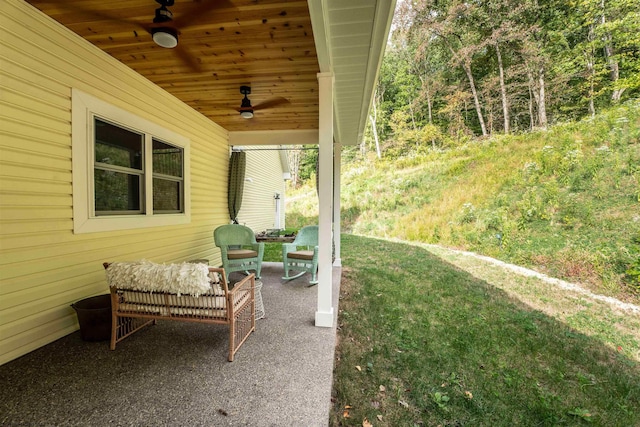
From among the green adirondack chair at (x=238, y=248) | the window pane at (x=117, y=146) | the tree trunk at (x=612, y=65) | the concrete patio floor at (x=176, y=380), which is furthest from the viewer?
the tree trunk at (x=612, y=65)

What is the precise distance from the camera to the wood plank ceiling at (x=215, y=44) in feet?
6.89

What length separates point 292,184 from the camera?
19391 millimetres

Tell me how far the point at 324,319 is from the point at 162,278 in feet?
5.01

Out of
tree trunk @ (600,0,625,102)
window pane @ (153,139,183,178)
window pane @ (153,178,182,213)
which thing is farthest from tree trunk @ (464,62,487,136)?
window pane @ (153,178,182,213)

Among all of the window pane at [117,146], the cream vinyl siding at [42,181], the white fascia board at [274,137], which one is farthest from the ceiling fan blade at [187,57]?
the white fascia board at [274,137]

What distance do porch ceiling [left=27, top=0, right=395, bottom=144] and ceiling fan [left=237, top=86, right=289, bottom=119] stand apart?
5 cm

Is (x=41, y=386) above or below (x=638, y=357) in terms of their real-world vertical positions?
above

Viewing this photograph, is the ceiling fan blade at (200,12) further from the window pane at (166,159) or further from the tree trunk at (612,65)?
the tree trunk at (612,65)

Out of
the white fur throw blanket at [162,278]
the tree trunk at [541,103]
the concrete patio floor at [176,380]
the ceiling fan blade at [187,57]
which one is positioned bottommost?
the concrete patio floor at [176,380]

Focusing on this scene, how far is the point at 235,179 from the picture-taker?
5730 mm

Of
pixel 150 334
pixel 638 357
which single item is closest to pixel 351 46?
pixel 150 334

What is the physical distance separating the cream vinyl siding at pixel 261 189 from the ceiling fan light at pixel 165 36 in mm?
4673

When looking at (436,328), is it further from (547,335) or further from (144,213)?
(144,213)

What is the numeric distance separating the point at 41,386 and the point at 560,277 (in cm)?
726
